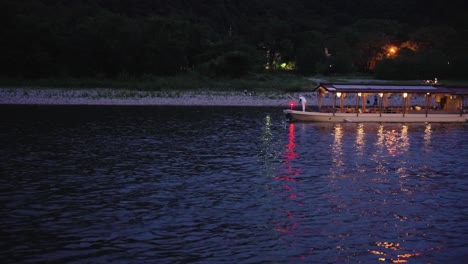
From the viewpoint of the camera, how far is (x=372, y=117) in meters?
53.7

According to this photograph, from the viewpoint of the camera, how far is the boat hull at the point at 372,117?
173 feet

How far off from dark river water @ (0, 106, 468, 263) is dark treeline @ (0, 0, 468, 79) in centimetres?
4882

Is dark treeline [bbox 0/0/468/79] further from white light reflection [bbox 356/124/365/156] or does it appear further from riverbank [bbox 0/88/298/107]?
white light reflection [bbox 356/124/365/156]

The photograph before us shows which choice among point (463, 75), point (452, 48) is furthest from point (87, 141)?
point (452, 48)

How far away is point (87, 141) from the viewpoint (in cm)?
3803

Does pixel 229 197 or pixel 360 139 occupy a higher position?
pixel 360 139

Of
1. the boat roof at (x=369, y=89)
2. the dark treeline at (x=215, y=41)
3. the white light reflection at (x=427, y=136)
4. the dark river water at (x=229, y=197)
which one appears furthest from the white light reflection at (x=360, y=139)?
the dark treeline at (x=215, y=41)

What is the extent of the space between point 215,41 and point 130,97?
163 ft

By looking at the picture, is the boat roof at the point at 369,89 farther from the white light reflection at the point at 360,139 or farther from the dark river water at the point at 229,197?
the dark river water at the point at 229,197

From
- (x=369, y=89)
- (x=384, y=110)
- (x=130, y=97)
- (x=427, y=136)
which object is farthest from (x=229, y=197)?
(x=130, y=97)

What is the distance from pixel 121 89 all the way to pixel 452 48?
72449mm

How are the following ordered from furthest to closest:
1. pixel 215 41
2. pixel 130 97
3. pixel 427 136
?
1. pixel 215 41
2. pixel 130 97
3. pixel 427 136

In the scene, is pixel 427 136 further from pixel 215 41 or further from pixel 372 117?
pixel 215 41

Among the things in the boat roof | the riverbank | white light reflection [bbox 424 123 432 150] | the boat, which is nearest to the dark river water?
white light reflection [bbox 424 123 432 150]
